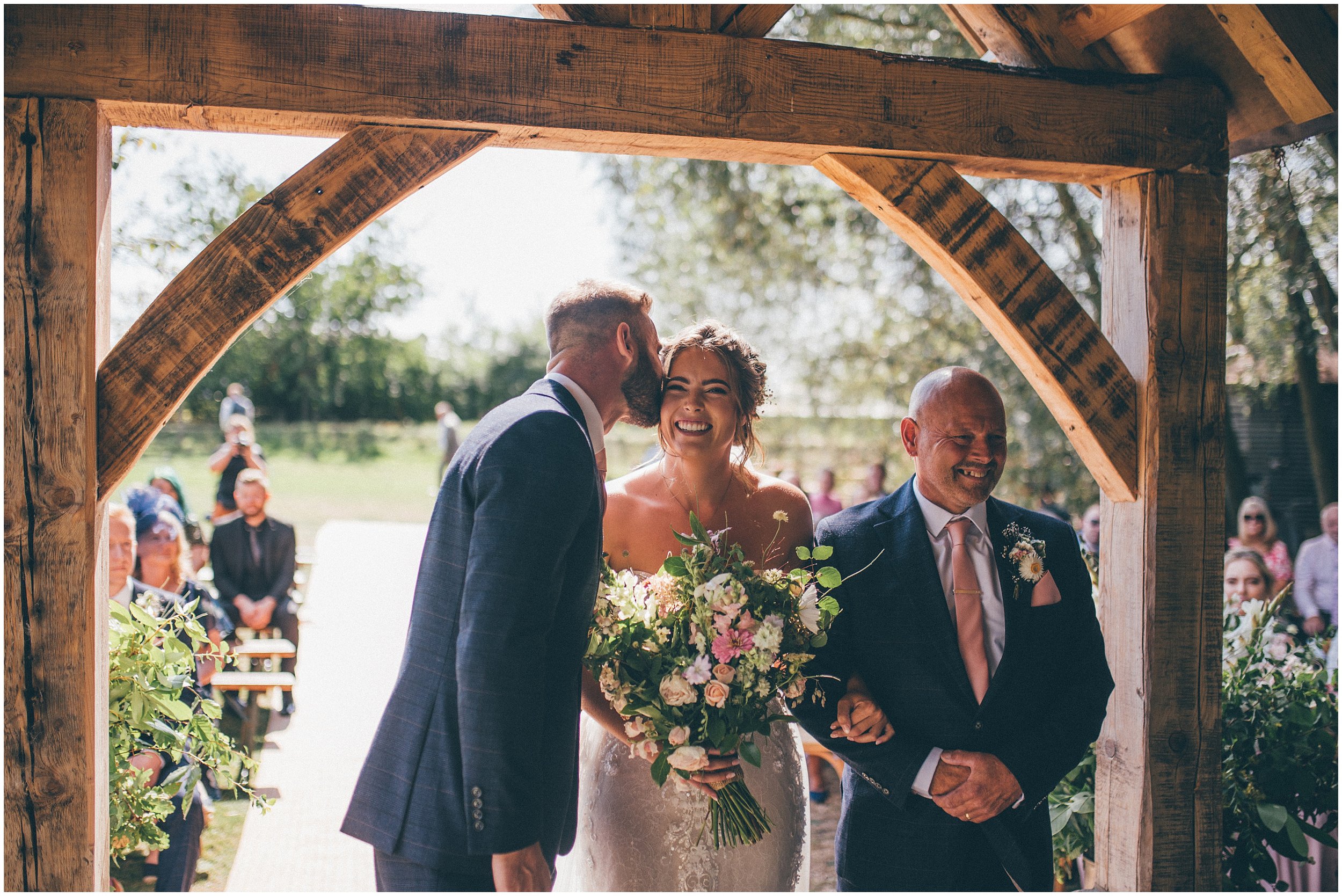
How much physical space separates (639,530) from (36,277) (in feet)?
6.21

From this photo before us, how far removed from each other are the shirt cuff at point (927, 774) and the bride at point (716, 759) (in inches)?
5.1

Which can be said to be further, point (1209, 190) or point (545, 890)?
point (1209, 190)

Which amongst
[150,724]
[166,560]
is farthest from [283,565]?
[150,724]

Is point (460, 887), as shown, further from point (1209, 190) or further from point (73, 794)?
point (1209, 190)

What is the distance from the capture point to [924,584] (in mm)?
2785

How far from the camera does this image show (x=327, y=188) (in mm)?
2594

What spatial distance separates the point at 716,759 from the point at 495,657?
35.4 inches

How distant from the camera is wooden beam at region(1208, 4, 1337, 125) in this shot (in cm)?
306

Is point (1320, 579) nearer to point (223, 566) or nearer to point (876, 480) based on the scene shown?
point (876, 480)

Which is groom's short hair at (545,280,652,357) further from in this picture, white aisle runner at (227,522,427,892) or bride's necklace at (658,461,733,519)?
white aisle runner at (227,522,427,892)

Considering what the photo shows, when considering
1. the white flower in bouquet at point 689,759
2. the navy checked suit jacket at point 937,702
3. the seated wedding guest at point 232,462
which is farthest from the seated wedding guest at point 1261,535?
the seated wedding guest at point 232,462

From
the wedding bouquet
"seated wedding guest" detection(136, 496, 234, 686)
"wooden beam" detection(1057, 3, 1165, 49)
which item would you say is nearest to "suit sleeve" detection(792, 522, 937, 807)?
the wedding bouquet

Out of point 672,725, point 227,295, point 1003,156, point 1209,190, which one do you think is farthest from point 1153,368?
point 227,295

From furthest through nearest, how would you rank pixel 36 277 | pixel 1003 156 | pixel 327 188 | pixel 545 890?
pixel 1003 156 → pixel 327 188 → pixel 36 277 → pixel 545 890
